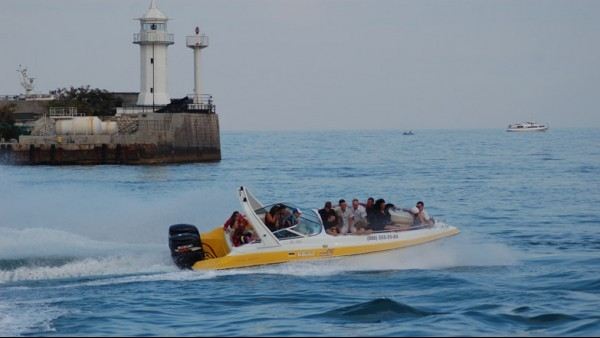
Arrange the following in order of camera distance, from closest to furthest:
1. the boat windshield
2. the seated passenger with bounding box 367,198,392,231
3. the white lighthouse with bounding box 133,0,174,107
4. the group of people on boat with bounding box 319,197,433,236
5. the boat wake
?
the boat wake, the boat windshield, the group of people on boat with bounding box 319,197,433,236, the seated passenger with bounding box 367,198,392,231, the white lighthouse with bounding box 133,0,174,107

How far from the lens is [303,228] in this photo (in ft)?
80.7

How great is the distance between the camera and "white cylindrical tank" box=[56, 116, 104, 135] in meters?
83.6

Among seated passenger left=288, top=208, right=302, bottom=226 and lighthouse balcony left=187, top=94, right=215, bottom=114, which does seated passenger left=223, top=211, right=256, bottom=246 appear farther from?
lighthouse balcony left=187, top=94, right=215, bottom=114

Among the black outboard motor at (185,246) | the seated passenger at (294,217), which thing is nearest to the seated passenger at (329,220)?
the seated passenger at (294,217)

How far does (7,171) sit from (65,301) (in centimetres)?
5423

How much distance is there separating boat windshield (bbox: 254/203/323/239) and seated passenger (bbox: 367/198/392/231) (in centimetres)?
110

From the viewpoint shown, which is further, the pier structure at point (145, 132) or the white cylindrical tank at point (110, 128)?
the white cylindrical tank at point (110, 128)

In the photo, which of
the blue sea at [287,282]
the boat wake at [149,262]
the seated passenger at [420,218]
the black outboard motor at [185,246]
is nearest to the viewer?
the blue sea at [287,282]

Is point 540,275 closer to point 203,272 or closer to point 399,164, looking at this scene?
point 203,272

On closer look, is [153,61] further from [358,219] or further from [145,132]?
[358,219]

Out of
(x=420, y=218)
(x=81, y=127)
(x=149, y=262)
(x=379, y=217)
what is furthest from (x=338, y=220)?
(x=81, y=127)

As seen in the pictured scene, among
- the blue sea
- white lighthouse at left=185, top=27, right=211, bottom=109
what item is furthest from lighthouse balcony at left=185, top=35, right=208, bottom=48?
the blue sea

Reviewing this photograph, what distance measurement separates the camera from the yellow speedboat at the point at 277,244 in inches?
957

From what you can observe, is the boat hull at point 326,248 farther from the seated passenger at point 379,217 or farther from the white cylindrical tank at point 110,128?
the white cylindrical tank at point 110,128
